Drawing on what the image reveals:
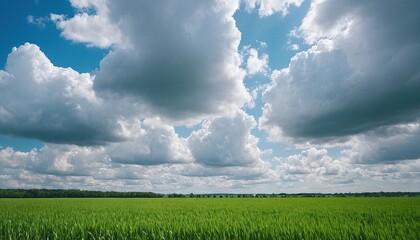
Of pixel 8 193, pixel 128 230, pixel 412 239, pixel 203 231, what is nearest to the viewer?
pixel 412 239

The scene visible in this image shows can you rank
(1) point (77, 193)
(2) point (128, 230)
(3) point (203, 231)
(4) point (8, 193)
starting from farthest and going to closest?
1. (1) point (77, 193)
2. (4) point (8, 193)
3. (2) point (128, 230)
4. (3) point (203, 231)

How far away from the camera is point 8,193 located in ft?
Result: 356

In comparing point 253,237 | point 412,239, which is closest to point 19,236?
point 253,237

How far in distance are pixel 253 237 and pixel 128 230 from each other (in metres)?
4.57

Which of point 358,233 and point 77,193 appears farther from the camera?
point 77,193

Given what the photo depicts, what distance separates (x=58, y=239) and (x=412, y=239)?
10973mm

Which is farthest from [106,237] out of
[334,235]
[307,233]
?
[334,235]

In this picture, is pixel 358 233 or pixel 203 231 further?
pixel 203 231

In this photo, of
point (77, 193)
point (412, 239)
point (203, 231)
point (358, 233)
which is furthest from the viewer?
point (77, 193)

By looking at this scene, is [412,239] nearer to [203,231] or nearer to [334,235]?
[334,235]

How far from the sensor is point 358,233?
310 inches

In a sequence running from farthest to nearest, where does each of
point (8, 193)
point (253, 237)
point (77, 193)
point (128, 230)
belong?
point (77, 193)
point (8, 193)
point (128, 230)
point (253, 237)

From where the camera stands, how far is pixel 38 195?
11356 centimetres

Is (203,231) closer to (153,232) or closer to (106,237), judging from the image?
(153,232)
